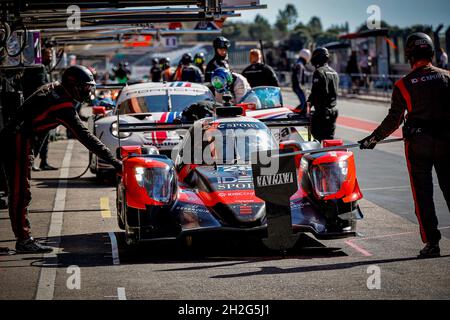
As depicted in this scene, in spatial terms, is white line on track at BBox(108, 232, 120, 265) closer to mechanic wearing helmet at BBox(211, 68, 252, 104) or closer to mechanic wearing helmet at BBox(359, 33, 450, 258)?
mechanic wearing helmet at BBox(359, 33, 450, 258)

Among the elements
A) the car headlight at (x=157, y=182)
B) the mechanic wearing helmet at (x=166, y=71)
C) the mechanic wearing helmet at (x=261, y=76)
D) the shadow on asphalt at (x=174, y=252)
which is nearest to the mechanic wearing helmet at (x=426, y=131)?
the shadow on asphalt at (x=174, y=252)

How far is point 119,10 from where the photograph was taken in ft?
49.7

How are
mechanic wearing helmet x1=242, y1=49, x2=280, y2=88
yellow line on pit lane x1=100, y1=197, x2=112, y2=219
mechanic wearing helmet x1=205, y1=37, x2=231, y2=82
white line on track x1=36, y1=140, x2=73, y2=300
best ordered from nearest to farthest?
white line on track x1=36, y1=140, x2=73, y2=300 < yellow line on pit lane x1=100, y1=197, x2=112, y2=219 < mechanic wearing helmet x1=205, y1=37, x2=231, y2=82 < mechanic wearing helmet x1=242, y1=49, x2=280, y2=88

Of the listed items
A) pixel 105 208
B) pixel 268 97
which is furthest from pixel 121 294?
pixel 268 97

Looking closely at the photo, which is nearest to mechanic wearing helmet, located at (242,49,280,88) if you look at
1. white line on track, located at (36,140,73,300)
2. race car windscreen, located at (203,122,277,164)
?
white line on track, located at (36,140,73,300)

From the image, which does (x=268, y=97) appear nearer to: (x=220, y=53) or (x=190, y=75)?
(x=220, y=53)

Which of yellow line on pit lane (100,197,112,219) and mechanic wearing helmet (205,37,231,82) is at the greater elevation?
mechanic wearing helmet (205,37,231,82)

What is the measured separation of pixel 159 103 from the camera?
16422 millimetres

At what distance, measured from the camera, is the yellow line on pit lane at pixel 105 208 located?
41.6 ft

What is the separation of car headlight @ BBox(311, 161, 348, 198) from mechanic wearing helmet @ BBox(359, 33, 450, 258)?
26.0 inches

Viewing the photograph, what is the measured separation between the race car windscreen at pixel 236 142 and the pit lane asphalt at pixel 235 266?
94cm

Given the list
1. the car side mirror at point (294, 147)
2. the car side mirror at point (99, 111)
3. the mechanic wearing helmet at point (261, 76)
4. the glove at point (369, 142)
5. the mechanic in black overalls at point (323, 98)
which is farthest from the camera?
the mechanic wearing helmet at point (261, 76)

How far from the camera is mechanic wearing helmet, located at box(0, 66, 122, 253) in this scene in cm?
1020

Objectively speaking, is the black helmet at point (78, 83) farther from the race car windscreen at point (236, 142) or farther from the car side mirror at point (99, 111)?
the car side mirror at point (99, 111)
